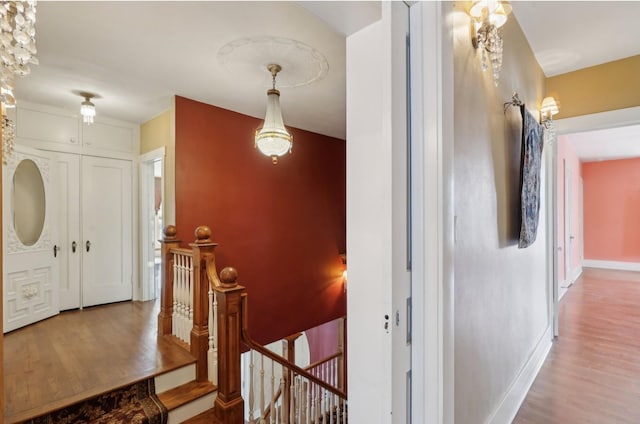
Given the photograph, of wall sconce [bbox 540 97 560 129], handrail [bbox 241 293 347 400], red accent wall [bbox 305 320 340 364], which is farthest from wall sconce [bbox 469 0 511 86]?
red accent wall [bbox 305 320 340 364]

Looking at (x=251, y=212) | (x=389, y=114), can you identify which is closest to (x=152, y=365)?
(x=251, y=212)

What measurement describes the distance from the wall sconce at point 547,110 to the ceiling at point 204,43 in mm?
361

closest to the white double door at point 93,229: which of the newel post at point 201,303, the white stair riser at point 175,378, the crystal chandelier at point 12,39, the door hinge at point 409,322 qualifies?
the newel post at point 201,303

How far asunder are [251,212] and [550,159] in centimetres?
333

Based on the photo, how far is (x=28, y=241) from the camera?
338 centimetres

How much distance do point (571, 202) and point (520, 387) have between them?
5.41 m

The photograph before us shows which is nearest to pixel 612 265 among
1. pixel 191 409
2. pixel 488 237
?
pixel 488 237

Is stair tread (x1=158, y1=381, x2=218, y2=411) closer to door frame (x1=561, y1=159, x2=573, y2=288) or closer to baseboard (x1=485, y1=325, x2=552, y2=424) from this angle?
baseboard (x1=485, y1=325, x2=552, y2=424)

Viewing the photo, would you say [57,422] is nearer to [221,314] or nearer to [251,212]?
[221,314]

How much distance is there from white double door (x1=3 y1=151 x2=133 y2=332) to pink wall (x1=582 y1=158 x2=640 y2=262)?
31.3 feet

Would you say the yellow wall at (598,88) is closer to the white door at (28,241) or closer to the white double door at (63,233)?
the white double door at (63,233)

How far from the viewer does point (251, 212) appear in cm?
396

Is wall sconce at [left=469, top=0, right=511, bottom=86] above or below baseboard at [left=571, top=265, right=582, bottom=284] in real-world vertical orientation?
above

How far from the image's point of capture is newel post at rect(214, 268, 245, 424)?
2.30 metres
